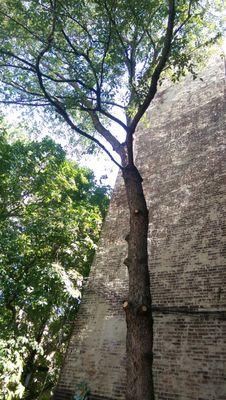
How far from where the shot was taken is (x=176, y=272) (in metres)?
6.55

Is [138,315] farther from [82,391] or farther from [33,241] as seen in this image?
[33,241]

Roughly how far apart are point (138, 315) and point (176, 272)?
297cm

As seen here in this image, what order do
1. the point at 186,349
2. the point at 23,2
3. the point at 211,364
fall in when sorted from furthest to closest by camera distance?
the point at 23,2
the point at 186,349
the point at 211,364

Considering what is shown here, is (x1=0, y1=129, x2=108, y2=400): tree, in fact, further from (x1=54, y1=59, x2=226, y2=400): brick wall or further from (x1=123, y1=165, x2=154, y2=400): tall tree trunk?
(x1=123, y1=165, x2=154, y2=400): tall tree trunk

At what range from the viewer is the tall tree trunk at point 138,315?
3.36 m

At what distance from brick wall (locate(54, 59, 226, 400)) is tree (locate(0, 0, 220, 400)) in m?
2.03

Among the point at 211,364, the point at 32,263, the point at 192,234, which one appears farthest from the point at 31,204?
the point at 211,364

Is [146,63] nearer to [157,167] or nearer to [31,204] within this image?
[157,167]

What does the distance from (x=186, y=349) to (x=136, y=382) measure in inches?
99.4

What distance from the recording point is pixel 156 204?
317 inches

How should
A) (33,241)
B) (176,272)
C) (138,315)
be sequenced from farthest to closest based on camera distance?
(33,241), (176,272), (138,315)

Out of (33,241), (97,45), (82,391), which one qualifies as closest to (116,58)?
(97,45)

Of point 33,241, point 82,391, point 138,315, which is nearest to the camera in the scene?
point 138,315

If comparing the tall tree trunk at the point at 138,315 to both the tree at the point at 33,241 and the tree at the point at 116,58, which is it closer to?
the tree at the point at 116,58
